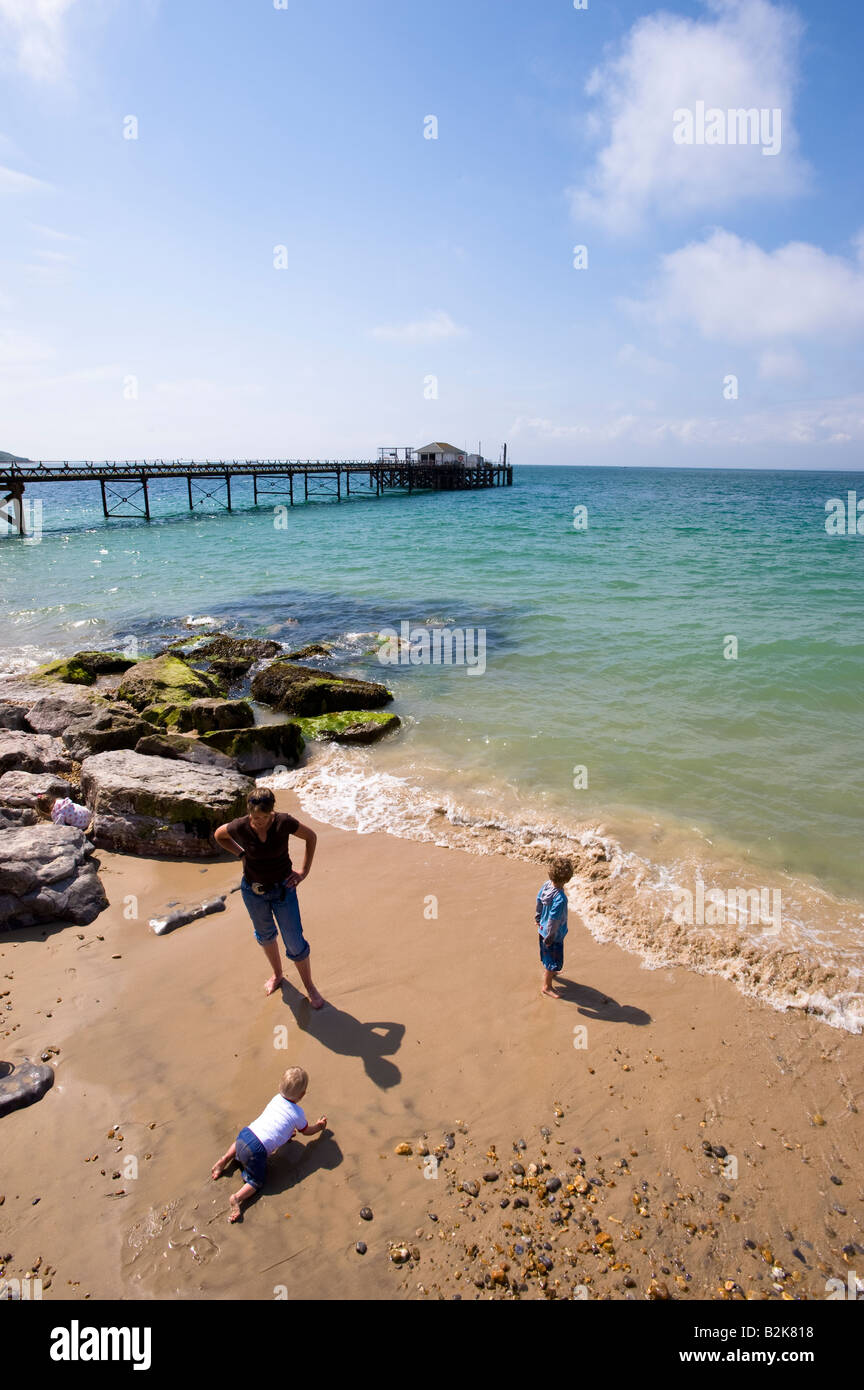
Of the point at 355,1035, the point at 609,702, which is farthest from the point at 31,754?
the point at 609,702

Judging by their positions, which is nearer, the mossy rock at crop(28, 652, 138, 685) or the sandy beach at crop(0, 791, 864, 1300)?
the sandy beach at crop(0, 791, 864, 1300)

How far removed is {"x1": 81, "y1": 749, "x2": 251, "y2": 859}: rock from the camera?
7.85 meters

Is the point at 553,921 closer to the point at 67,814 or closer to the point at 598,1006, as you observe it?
the point at 598,1006

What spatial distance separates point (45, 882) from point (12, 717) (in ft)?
20.5

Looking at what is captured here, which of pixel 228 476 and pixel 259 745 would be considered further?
pixel 228 476

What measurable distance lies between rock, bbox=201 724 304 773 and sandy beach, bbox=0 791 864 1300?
12.9 feet

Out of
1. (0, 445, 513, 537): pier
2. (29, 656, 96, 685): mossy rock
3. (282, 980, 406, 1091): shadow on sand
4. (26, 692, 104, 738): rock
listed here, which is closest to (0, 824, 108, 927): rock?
(282, 980, 406, 1091): shadow on sand

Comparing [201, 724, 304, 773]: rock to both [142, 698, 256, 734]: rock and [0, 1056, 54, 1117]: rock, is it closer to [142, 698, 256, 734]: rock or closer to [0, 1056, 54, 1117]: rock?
[142, 698, 256, 734]: rock

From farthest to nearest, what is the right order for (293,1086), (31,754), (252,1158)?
(31,754)
(293,1086)
(252,1158)

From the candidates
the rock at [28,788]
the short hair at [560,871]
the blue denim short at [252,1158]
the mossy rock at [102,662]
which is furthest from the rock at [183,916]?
the mossy rock at [102,662]

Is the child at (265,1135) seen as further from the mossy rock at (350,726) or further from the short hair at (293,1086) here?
the mossy rock at (350,726)

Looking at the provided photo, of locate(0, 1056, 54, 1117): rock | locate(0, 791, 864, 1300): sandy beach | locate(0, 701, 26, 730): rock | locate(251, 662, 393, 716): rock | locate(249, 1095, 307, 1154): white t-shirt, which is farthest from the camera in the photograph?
locate(251, 662, 393, 716): rock

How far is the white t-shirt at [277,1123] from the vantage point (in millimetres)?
4098

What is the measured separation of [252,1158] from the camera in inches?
157
